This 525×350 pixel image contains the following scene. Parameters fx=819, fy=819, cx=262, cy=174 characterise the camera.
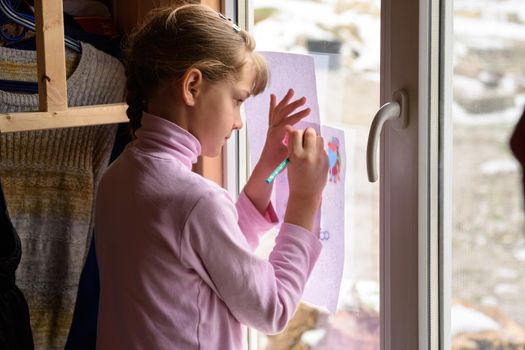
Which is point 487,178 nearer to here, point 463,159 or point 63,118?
point 463,159

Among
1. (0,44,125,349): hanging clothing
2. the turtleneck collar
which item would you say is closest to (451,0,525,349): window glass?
the turtleneck collar

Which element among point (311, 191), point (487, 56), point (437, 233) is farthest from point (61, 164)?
point (487, 56)

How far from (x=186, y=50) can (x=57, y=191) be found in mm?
552

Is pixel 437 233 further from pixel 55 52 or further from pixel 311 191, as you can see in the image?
pixel 55 52

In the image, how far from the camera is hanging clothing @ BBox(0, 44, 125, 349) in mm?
1612

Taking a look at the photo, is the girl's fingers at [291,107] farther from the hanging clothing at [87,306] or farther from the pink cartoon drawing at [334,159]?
the hanging clothing at [87,306]

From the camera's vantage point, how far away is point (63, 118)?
1.43 metres

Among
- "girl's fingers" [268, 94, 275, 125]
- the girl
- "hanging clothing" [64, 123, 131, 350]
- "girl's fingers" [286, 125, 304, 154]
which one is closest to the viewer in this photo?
the girl

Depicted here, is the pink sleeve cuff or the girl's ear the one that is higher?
the girl's ear

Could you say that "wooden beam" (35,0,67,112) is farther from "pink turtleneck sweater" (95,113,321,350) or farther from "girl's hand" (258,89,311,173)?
"girl's hand" (258,89,311,173)

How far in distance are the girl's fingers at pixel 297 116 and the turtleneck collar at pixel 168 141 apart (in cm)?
19

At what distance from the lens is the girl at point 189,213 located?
3.92ft

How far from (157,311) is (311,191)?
0.98ft

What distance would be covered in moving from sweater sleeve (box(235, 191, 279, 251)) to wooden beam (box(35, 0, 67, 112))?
1.22 ft
